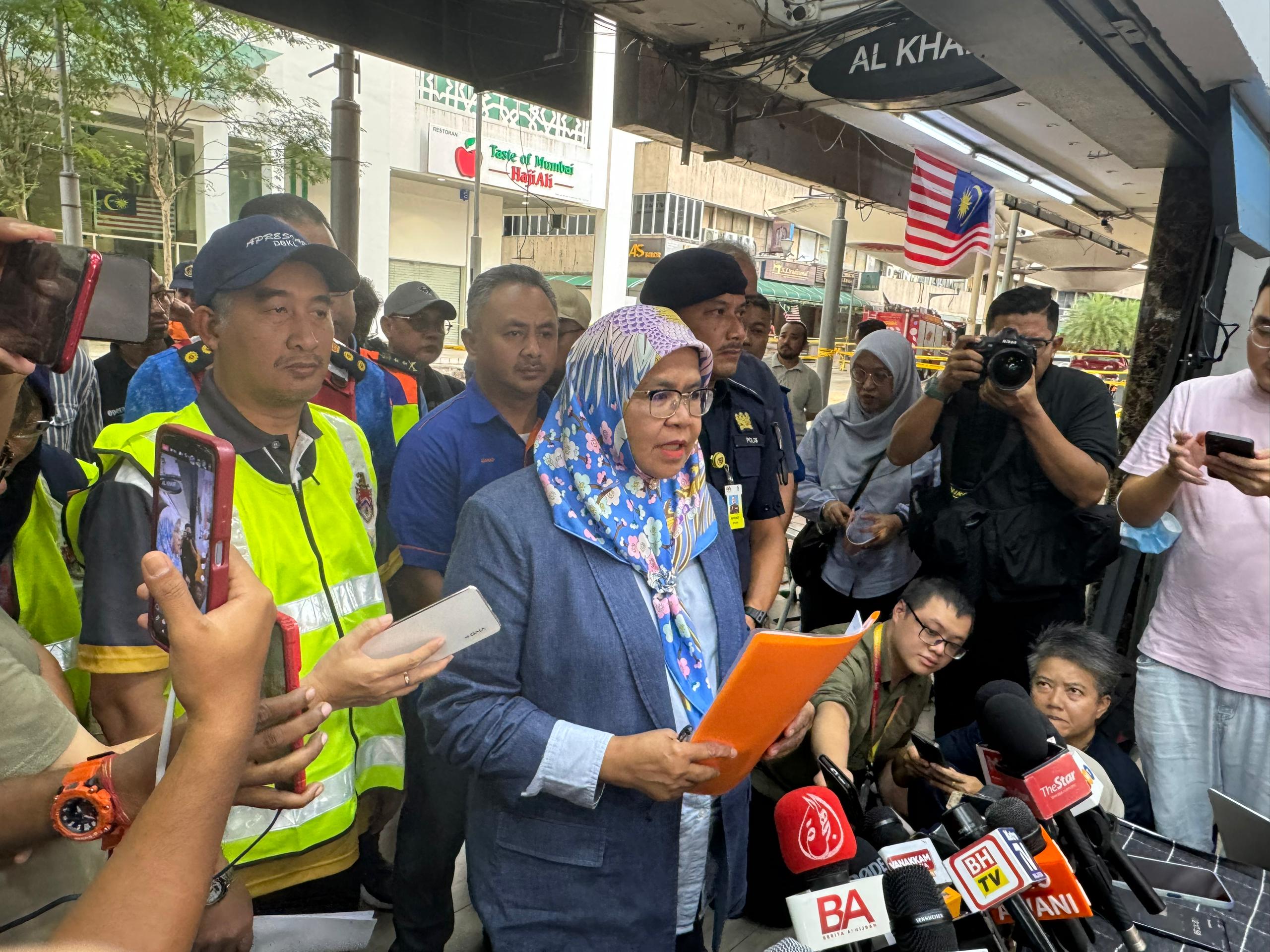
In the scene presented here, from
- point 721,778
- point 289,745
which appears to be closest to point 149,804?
point 289,745

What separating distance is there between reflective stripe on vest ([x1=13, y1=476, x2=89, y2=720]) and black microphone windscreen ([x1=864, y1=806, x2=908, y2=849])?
1.41 m

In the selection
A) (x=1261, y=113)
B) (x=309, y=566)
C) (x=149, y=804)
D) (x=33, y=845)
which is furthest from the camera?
(x=1261, y=113)

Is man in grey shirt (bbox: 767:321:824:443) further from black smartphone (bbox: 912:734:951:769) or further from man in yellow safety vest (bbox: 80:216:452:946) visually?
man in yellow safety vest (bbox: 80:216:452:946)

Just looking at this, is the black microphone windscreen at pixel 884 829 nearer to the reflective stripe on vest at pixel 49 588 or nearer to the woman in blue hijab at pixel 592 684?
the woman in blue hijab at pixel 592 684

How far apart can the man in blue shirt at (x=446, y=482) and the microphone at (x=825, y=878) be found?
91 cm

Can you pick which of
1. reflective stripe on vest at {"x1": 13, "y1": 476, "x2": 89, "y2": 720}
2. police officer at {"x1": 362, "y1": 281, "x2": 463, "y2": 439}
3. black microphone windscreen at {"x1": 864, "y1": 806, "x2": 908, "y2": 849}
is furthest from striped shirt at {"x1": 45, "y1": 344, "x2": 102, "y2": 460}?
black microphone windscreen at {"x1": 864, "y1": 806, "x2": 908, "y2": 849}

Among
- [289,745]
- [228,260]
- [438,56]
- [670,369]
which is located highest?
[438,56]

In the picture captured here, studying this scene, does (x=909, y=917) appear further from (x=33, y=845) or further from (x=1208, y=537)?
(x=1208, y=537)

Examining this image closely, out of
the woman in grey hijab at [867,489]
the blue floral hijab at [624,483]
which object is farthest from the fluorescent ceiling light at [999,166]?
the blue floral hijab at [624,483]

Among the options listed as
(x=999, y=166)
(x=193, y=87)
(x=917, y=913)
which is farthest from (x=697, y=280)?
(x=193, y=87)

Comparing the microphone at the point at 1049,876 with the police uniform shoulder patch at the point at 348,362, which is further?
the police uniform shoulder patch at the point at 348,362

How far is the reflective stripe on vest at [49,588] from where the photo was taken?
1.41m

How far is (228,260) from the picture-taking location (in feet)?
5.42

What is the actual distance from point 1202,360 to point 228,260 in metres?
3.53
